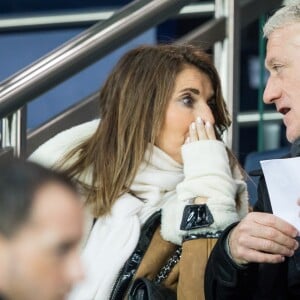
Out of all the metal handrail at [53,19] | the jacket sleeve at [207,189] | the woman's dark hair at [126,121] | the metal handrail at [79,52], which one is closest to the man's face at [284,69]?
the jacket sleeve at [207,189]

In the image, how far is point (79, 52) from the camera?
4.31m

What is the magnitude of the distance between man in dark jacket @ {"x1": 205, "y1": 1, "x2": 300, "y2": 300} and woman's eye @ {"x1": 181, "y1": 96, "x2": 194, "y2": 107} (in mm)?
334

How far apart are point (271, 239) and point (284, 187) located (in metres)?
0.14

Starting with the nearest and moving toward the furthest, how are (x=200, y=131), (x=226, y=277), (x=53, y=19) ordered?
(x=226, y=277)
(x=200, y=131)
(x=53, y=19)

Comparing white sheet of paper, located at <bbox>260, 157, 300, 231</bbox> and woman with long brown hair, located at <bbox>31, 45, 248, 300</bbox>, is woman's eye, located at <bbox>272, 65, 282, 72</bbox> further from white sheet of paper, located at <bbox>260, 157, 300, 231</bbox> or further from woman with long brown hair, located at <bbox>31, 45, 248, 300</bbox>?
white sheet of paper, located at <bbox>260, 157, 300, 231</bbox>

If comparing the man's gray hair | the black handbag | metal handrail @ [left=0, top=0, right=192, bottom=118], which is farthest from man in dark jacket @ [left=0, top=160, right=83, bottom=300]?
metal handrail @ [left=0, top=0, right=192, bottom=118]

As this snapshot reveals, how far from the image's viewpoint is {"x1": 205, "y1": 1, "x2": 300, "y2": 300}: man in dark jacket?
3.06m

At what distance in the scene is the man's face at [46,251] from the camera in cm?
168

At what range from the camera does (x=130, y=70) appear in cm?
384

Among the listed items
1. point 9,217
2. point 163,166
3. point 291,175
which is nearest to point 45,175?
point 9,217

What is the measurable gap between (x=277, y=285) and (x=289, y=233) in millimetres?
351

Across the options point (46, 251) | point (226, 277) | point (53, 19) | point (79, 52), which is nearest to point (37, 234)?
point (46, 251)

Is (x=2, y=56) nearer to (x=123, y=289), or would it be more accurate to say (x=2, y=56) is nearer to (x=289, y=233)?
(x=123, y=289)

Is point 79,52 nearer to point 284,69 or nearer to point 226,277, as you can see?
point 284,69
